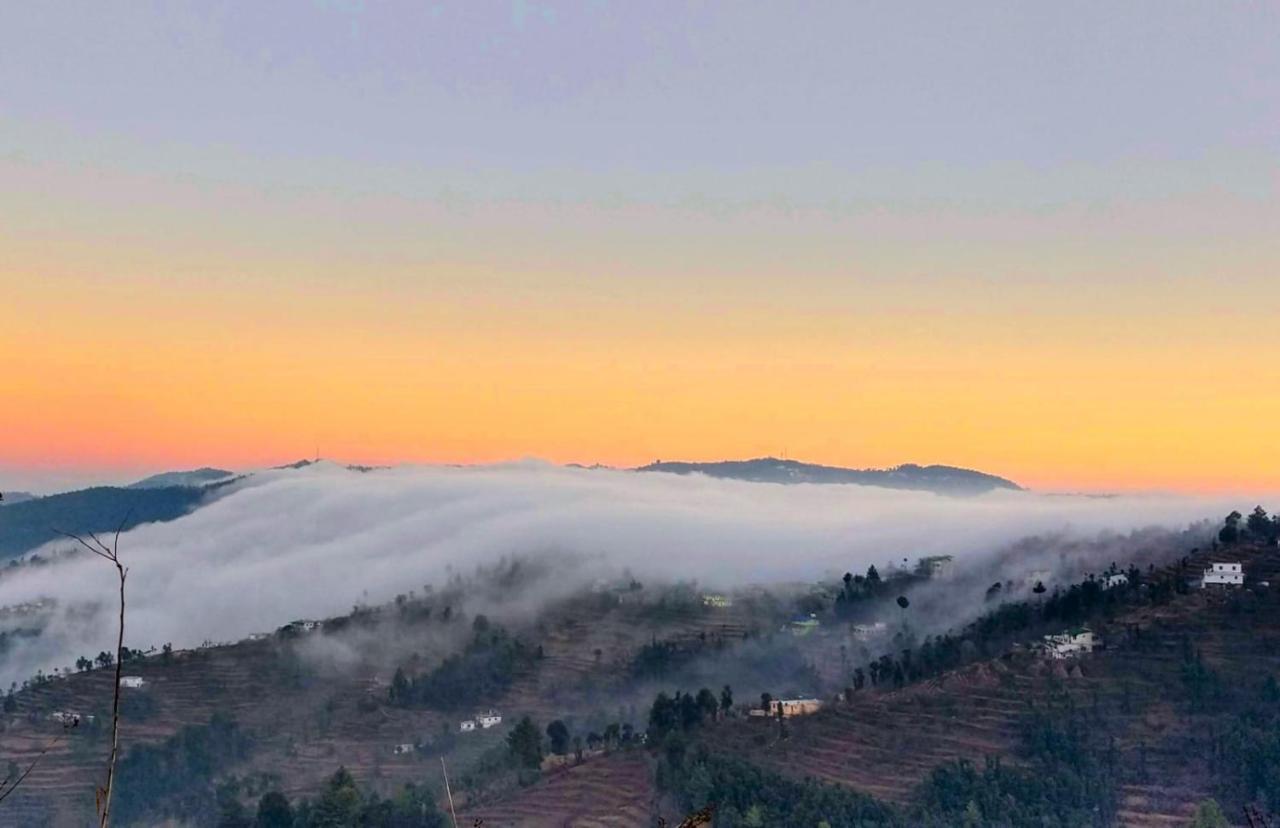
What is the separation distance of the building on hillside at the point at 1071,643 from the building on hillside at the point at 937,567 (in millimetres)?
36415

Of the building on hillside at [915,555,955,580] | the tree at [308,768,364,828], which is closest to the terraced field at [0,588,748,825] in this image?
the tree at [308,768,364,828]

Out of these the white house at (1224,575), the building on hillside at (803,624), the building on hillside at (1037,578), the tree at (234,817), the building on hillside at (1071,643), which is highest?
the white house at (1224,575)

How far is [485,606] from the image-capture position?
118812 mm

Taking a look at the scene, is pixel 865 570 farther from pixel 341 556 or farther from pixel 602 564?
pixel 341 556

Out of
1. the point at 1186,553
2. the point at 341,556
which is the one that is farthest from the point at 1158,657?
the point at 341,556

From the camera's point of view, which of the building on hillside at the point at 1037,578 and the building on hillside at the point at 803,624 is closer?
the building on hillside at the point at 1037,578

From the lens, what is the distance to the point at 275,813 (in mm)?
59062

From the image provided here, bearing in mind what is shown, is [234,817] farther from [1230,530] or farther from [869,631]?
[1230,530]

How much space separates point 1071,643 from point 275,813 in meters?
43.6

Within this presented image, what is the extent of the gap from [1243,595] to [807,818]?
109 ft

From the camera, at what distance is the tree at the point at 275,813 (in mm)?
58875

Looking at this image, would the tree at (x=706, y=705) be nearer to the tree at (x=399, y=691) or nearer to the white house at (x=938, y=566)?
the tree at (x=399, y=691)

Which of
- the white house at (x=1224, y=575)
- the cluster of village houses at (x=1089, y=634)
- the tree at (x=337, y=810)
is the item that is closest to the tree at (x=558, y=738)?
the tree at (x=337, y=810)

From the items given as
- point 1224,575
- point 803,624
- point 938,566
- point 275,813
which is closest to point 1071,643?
point 1224,575
